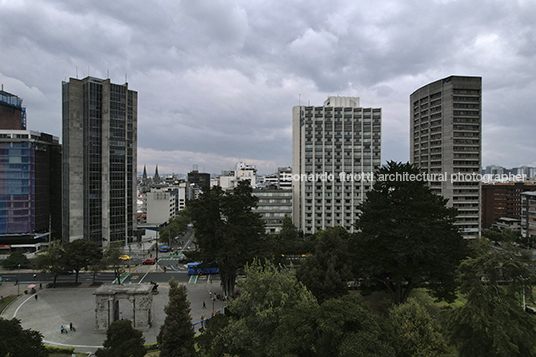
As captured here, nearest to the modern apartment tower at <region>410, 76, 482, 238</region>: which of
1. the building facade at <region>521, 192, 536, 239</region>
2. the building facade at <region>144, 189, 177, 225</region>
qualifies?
the building facade at <region>521, 192, 536, 239</region>

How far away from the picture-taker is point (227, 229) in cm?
4122

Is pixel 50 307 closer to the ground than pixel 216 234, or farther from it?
closer to the ground

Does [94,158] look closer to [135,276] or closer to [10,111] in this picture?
[10,111]

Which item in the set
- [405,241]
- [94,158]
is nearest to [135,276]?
[94,158]

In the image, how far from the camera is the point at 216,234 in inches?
1628

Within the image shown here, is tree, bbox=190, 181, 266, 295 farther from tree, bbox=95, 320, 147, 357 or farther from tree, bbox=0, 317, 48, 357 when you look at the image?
tree, bbox=0, 317, 48, 357

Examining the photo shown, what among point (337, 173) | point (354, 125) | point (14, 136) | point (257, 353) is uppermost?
point (354, 125)

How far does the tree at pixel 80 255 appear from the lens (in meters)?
49.9

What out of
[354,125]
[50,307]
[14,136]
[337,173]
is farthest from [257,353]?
[14,136]

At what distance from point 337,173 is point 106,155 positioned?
67.9m

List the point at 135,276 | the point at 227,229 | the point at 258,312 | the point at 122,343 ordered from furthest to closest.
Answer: the point at 135,276
the point at 227,229
the point at 122,343
the point at 258,312

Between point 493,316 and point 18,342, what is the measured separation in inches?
1266

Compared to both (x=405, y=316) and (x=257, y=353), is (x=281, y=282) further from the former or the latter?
(x=405, y=316)

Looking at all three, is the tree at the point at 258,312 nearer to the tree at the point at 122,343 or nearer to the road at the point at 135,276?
the tree at the point at 122,343
